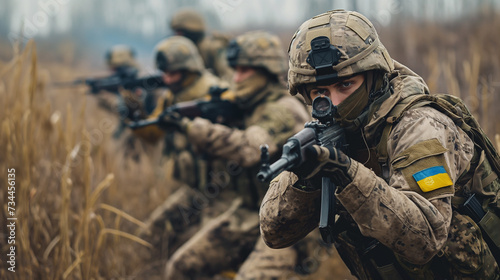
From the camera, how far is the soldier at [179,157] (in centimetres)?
563

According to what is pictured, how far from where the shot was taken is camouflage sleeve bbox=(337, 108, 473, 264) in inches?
71.8

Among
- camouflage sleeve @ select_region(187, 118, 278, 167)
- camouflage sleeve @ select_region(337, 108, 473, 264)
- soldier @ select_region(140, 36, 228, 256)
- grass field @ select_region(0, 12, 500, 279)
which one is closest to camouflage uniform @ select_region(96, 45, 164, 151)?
soldier @ select_region(140, 36, 228, 256)

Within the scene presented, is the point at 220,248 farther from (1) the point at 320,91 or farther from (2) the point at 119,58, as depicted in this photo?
(2) the point at 119,58

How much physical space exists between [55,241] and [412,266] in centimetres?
185

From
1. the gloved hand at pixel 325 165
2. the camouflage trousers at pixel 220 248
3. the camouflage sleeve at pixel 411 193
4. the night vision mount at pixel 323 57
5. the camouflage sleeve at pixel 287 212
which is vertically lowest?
the camouflage trousers at pixel 220 248

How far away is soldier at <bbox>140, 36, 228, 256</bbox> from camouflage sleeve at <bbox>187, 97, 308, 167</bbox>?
1039mm

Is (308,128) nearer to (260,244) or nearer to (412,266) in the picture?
(412,266)

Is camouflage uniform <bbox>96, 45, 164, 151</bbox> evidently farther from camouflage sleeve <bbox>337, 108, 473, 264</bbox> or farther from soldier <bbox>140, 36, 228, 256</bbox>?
camouflage sleeve <bbox>337, 108, 473, 264</bbox>

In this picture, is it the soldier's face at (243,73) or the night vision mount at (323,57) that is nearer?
the night vision mount at (323,57)

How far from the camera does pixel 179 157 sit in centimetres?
581

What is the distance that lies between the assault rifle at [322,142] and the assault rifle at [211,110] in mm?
2615

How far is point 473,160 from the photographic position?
7.28 feet

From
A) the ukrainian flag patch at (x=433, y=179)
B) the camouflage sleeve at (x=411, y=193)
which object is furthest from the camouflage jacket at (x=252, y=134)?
the ukrainian flag patch at (x=433, y=179)

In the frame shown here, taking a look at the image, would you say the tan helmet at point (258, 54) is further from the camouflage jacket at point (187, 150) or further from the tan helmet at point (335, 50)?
the tan helmet at point (335, 50)
